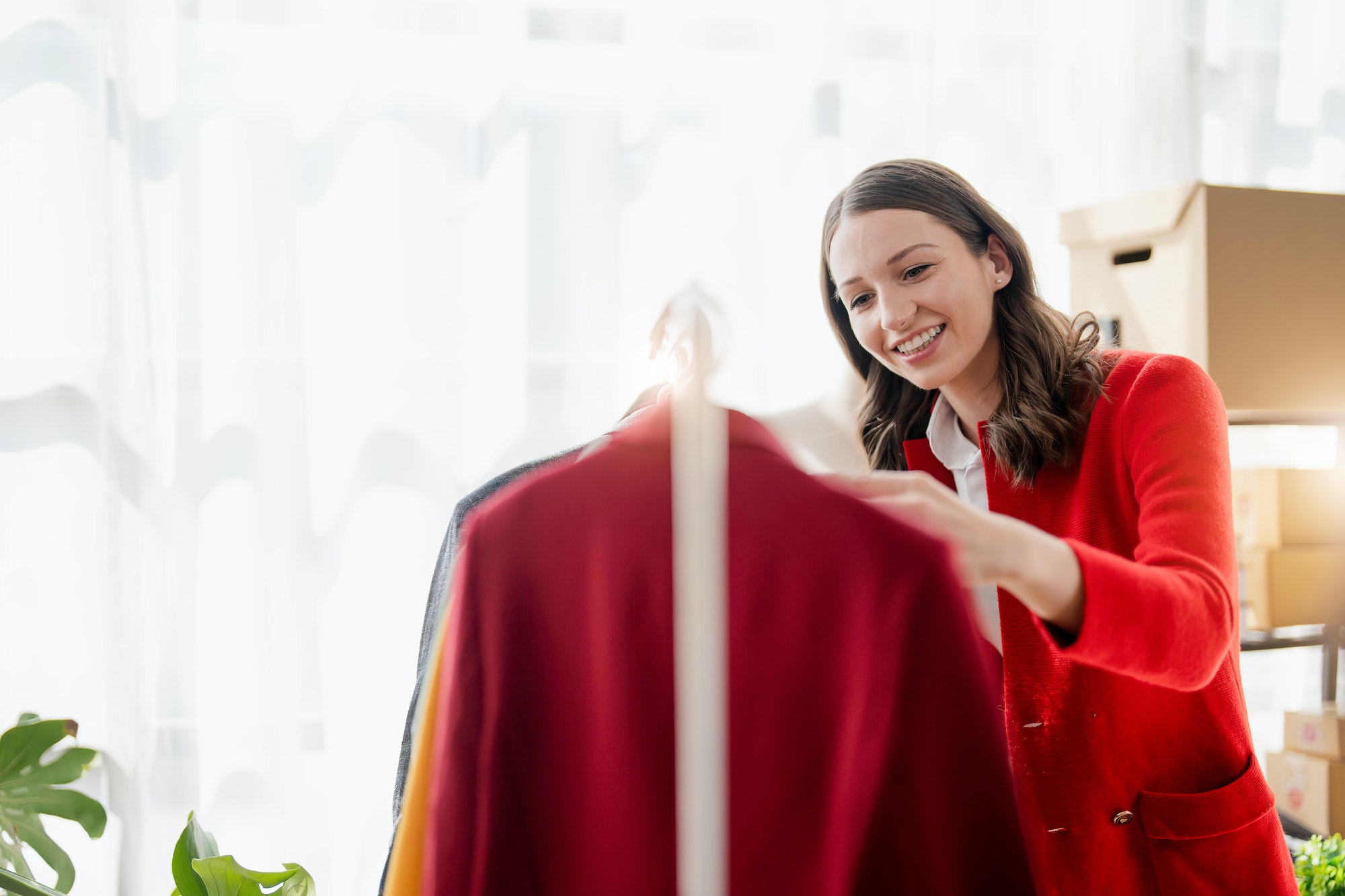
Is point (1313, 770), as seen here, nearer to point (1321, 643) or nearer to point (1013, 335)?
point (1321, 643)

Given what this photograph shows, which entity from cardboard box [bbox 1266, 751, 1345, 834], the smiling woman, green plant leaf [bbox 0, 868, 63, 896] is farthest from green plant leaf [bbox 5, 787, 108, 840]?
cardboard box [bbox 1266, 751, 1345, 834]

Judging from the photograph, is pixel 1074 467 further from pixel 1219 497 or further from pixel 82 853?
pixel 82 853

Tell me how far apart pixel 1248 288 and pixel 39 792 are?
71.8 inches

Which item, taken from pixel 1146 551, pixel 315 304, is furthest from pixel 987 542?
pixel 315 304

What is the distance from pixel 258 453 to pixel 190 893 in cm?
Result: 83

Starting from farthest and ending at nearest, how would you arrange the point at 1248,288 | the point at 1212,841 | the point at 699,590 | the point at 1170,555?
the point at 1248,288, the point at 1212,841, the point at 1170,555, the point at 699,590

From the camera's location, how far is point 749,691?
0.58m

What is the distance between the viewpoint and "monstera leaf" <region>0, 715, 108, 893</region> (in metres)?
1.05

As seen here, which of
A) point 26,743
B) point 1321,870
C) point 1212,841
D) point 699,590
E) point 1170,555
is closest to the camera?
point 699,590

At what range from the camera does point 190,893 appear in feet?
3.27

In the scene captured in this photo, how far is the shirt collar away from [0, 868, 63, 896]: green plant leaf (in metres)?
Answer: 1.08

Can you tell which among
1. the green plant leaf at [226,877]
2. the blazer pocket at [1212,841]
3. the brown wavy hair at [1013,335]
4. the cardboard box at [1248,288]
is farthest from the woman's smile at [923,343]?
the green plant leaf at [226,877]

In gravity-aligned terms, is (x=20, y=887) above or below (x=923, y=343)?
below

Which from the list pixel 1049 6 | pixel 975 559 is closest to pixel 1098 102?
pixel 1049 6
